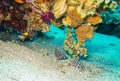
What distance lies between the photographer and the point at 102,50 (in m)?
7.86

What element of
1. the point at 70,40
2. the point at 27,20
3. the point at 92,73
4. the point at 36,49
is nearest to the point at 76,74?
the point at 92,73

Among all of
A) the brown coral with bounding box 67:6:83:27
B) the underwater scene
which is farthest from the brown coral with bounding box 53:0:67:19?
the brown coral with bounding box 67:6:83:27

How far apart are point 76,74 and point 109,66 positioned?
61.7 inches

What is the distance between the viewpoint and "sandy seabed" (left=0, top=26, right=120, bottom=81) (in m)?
4.39

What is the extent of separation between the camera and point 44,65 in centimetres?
511

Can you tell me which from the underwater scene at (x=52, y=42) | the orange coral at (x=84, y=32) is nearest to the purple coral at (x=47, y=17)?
the underwater scene at (x=52, y=42)

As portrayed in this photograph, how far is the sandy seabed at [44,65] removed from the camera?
439cm

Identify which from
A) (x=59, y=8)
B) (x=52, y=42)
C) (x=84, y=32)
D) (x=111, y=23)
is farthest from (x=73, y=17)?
(x=111, y=23)

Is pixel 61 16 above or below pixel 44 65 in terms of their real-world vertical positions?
above

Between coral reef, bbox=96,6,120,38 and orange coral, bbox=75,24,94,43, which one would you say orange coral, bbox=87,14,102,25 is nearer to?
orange coral, bbox=75,24,94,43

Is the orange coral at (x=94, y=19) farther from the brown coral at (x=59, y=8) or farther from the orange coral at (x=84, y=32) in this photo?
the brown coral at (x=59, y=8)

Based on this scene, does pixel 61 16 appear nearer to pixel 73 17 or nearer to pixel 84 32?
pixel 73 17

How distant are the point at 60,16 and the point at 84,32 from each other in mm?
745

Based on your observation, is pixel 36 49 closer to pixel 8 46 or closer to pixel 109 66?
pixel 8 46
